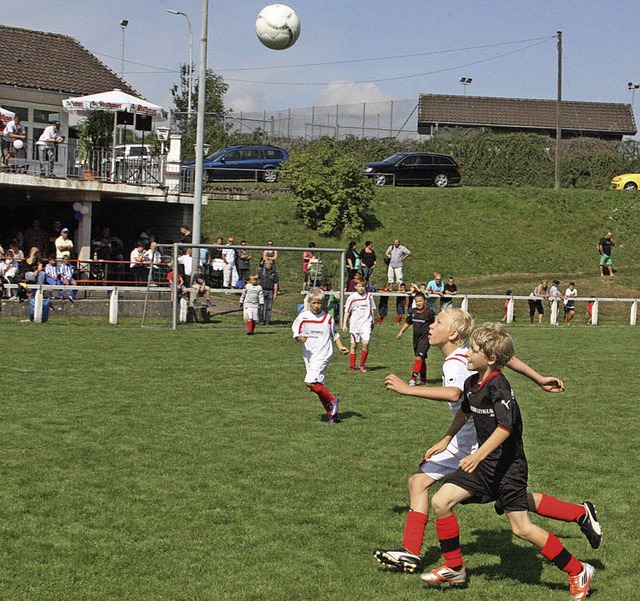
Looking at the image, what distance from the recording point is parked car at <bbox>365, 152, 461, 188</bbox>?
42.1 metres

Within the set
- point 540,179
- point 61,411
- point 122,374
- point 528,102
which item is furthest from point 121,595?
point 528,102

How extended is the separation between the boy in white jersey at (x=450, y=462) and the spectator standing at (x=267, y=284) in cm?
1712

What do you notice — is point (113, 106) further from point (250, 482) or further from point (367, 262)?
point (250, 482)

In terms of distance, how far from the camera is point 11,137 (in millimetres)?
27094

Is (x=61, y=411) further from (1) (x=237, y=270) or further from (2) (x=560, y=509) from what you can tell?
(1) (x=237, y=270)

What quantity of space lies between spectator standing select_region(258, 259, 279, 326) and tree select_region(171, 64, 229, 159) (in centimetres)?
2275

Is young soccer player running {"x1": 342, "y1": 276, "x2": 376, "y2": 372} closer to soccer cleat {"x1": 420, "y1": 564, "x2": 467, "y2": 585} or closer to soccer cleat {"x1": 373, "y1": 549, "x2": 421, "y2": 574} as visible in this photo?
soccer cleat {"x1": 373, "y1": 549, "x2": 421, "y2": 574}

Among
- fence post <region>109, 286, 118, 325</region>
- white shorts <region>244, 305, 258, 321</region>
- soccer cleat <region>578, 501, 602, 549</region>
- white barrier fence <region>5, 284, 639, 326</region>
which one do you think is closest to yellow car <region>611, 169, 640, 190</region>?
white barrier fence <region>5, 284, 639, 326</region>

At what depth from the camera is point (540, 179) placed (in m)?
46.7

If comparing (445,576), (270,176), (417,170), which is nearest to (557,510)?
(445,576)

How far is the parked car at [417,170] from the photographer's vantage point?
1657 inches

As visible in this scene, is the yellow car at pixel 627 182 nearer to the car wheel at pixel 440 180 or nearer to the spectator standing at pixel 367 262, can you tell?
the car wheel at pixel 440 180

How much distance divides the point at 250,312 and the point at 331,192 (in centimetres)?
1564

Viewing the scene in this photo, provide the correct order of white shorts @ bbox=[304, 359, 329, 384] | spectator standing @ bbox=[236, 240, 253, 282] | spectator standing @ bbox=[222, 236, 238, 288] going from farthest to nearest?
1. spectator standing @ bbox=[236, 240, 253, 282]
2. spectator standing @ bbox=[222, 236, 238, 288]
3. white shorts @ bbox=[304, 359, 329, 384]
